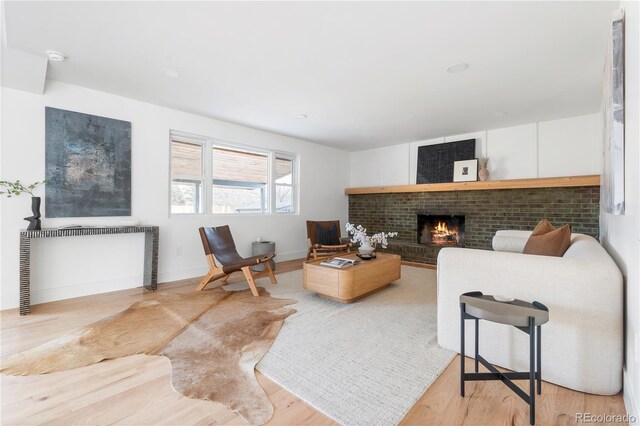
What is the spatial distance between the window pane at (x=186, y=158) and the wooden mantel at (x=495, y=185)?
11.7ft

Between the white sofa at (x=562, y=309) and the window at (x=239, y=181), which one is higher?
the window at (x=239, y=181)

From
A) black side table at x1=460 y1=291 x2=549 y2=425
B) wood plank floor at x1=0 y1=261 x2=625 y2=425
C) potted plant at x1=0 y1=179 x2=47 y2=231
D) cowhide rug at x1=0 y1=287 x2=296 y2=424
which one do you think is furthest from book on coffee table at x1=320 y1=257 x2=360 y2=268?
potted plant at x1=0 y1=179 x2=47 y2=231

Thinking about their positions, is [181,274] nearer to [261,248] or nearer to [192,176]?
[261,248]

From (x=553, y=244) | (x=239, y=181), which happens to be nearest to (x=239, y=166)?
(x=239, y=181)

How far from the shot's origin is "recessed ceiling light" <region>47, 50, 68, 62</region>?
266 cm

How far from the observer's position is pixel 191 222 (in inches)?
174

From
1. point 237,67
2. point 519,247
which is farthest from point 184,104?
point 519,247

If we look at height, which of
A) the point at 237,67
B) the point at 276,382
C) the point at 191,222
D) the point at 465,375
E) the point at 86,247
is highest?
the point at 237,67

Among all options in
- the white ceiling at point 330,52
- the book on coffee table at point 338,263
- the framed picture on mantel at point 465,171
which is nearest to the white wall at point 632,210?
the white ceiling at point 330,52

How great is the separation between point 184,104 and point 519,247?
439cm

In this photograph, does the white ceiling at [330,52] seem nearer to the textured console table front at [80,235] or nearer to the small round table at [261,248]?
the textured console table front at [80,235]

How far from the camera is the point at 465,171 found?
5.30 m

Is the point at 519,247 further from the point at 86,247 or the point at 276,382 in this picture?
the point at 86,247

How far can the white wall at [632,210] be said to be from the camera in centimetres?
132
